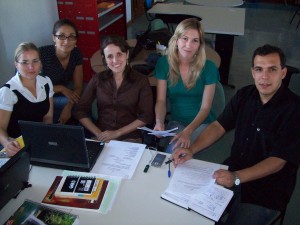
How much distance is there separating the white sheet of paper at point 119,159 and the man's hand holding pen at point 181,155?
20 centimetres

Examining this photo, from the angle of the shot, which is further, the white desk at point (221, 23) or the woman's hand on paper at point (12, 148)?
the white desk at point (221, 23)

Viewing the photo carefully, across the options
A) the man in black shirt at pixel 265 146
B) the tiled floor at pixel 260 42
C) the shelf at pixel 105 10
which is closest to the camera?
the man in black shirt at pixel 265 146

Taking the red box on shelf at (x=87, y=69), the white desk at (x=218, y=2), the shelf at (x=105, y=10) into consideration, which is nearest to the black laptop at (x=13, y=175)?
the red box on shelf at (x=87, y=69)

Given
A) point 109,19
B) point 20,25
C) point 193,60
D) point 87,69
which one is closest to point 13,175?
point 193,60

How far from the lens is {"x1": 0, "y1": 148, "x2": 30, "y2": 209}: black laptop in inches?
48.3

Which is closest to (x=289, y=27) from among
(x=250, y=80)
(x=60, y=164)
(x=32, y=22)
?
(x=250, y=80)

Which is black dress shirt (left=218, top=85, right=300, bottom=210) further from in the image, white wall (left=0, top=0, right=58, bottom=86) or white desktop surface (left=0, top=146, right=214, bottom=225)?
white wall (left=0, top=0, right=58, bottom=86)

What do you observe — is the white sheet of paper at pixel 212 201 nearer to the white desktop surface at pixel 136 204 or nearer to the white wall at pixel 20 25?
the white desktop surface at pixel 136 204

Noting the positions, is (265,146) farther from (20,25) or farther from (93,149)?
(20,25)

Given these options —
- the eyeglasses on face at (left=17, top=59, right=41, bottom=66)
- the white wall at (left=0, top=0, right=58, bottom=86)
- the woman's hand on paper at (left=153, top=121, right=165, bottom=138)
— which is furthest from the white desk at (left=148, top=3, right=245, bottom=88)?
the eyeglasses on face at (left=17, top=59, right=41, bottom=66)

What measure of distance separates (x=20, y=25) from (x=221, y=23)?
8.27 feet

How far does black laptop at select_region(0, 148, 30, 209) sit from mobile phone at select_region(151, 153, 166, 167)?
0.63 meters

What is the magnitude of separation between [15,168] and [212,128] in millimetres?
1151

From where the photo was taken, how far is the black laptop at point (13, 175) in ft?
4.02
